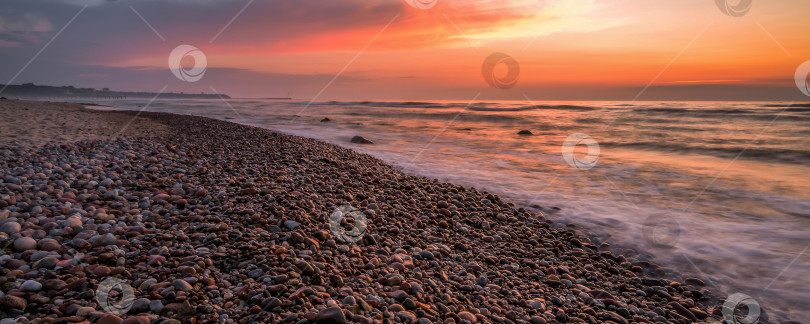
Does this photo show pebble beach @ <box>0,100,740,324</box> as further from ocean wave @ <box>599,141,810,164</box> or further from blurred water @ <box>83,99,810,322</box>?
ocean wave @ <box>599,141,810,164</box>

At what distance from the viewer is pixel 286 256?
373 centimetres

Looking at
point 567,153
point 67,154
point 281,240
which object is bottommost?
point 281,240

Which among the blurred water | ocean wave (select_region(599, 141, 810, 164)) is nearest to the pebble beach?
the blurred water

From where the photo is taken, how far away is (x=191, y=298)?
296 cm

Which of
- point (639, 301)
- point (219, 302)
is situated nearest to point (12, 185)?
point (219, 302)

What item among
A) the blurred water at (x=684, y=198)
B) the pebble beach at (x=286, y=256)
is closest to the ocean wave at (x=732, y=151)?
the blurred water at (x=684, y=198)

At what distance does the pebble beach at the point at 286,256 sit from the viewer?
9.72 ft

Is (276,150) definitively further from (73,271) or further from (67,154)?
(73,271)

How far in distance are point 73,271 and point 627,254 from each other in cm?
676

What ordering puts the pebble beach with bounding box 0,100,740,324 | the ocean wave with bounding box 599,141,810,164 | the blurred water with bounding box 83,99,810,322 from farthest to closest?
the ocean wave with bounding box 599,141,810,164, the blurred water with bounding box 83,99,810,322, the pebble beach with bounding box 0,100,740,324

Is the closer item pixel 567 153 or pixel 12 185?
pixel 12 185

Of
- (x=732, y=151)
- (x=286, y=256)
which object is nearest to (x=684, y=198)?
(x=286, y=256)

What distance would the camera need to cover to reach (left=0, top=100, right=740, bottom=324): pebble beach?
2963 mm

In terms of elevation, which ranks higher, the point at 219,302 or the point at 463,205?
the point at 463,205
